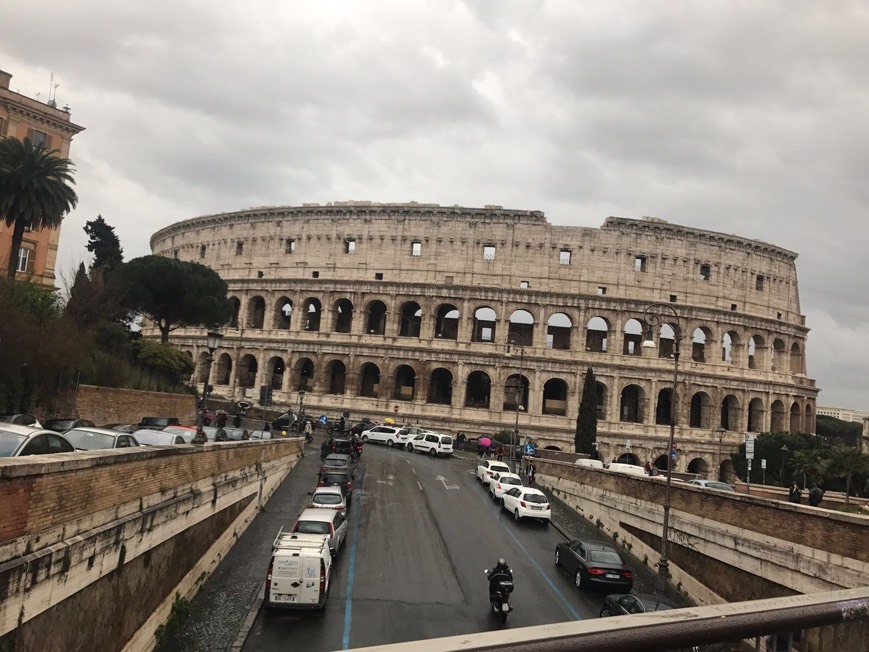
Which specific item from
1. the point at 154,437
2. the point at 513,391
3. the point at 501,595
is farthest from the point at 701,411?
the point at 154,437

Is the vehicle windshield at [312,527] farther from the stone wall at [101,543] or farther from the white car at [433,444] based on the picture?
the white car at [433,444]

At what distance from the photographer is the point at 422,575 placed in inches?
693

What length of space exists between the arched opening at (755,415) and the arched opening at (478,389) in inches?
963

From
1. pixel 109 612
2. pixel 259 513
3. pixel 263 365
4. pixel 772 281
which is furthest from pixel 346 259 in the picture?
pixel 109 612

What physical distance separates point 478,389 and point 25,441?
163ft

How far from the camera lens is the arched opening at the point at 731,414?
5481 centimetres

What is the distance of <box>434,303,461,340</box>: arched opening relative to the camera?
56.9 meters

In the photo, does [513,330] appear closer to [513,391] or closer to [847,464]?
[513,391]

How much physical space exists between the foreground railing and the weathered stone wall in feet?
38.1

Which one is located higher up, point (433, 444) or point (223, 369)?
point (223, 369)

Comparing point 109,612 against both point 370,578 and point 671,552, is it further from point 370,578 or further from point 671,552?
point 671,552

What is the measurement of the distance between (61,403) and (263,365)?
1197 inches

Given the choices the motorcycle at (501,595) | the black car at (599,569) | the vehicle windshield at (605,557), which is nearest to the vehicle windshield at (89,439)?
the motorcycle at (501,595)

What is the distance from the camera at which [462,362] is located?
53406 millimetres
